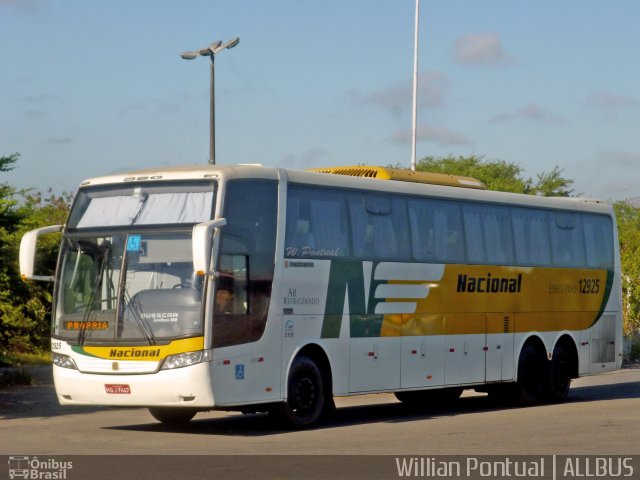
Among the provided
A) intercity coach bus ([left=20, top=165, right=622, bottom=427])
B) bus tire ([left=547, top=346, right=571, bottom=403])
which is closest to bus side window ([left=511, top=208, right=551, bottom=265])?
intercity coach bus ([left=20, top=165, right=622, bottom=427])

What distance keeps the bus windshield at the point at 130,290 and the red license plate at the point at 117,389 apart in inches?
24.1

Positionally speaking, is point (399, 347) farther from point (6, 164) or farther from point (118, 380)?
point (6, 164)

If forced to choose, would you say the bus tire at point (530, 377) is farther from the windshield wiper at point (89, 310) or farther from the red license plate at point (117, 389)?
the windshield wiper at point (89, 310)

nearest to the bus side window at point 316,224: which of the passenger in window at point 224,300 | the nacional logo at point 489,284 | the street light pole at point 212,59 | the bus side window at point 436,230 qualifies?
the passenger in window at point 224,300

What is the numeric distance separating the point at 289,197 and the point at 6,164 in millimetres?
8295

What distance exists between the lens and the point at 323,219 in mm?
19266

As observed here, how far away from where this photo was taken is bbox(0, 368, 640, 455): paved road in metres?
15.3

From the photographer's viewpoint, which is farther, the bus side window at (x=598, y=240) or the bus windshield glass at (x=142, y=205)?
the bus side window at (x=598, y=240)

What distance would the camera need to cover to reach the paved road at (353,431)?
50.1 feet

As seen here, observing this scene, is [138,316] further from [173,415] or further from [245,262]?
[173,415]

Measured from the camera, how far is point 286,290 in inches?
723

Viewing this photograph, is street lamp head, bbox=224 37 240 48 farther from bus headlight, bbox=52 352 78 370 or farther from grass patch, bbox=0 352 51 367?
bus headlight, bbox=52 352 78 370
